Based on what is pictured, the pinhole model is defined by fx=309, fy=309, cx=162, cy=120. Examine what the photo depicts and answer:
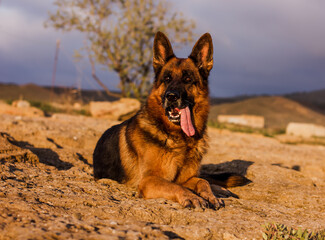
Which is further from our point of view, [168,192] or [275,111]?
[275,111]

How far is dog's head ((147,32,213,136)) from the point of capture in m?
4.20

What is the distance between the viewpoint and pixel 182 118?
Answer: 4246 millimetres

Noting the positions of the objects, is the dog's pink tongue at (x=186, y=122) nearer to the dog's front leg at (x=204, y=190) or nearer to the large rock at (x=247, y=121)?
the dog's front leg at (x=204, y=190)

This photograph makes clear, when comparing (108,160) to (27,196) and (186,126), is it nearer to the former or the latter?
(186,126)

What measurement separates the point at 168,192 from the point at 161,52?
7.15 feet

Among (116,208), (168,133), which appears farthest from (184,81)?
(116,208)

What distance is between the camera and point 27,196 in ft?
10.1

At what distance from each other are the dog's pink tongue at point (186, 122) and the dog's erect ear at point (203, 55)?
766 millimetres

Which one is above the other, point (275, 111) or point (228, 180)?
point (228, 180)

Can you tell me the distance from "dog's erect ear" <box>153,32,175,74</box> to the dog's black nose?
2.81 feet

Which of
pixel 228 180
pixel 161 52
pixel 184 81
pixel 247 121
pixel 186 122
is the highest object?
pixel 161 52

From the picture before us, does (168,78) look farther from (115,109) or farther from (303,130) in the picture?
(303,130)

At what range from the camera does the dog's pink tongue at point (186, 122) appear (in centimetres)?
425

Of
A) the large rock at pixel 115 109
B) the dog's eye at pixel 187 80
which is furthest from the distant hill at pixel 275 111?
the dog's eye at pixel 187 80
